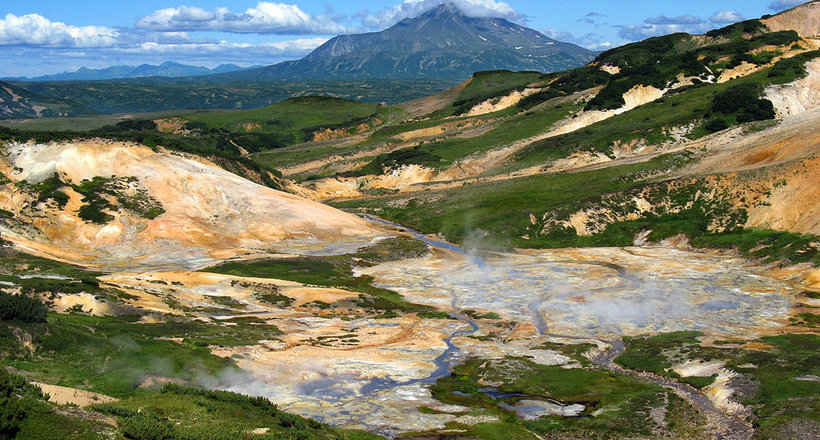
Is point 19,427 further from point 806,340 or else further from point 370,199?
point 370,199

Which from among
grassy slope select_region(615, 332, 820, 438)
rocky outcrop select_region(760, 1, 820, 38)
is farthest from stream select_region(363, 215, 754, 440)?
rocky outcrop select_region(760, 1, 820, 38)

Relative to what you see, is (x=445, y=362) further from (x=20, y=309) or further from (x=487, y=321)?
(x=20, y=309)

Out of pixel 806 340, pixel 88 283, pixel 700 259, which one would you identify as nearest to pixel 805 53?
pixel 700 259

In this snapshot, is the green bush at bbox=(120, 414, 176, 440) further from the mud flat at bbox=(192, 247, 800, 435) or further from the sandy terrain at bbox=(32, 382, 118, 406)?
the mud flat at bbox=(192, 247, 800, 435)

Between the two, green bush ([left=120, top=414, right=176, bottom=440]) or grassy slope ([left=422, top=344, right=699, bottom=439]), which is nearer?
green bush ([left=120, top=414, right=176, bottom=440])

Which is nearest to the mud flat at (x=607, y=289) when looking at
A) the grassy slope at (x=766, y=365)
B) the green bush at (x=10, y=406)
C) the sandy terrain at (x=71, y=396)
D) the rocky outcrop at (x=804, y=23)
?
the grassy slope at (x=766, y=365)

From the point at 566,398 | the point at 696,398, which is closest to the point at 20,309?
the point at 566,398

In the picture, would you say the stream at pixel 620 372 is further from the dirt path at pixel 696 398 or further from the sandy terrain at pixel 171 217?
the sandy terrain at pixel 171 217
